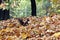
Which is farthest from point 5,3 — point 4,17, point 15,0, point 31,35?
point 31,35

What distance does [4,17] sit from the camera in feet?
53.9

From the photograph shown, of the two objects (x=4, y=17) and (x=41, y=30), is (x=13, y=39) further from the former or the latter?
(x=4, y=17)

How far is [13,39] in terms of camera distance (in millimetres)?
6648

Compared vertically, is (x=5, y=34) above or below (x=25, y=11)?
above

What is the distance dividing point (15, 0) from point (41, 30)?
8489mm

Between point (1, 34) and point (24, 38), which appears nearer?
point (24, 38)

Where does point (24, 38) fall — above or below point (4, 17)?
above

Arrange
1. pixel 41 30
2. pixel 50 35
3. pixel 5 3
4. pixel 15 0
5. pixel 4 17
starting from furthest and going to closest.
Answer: pixel 4 17
pixel 15 0
pixel 5 3
pixel 41 30
pixel 50 35

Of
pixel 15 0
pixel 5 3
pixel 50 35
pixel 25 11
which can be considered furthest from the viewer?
pixel 25 11

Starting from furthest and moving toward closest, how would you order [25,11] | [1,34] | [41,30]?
[25,11], [1,34], [41,30]

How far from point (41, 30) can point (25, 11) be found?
63.3 meters

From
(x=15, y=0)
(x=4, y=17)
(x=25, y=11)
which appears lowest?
(x=25, y=11)

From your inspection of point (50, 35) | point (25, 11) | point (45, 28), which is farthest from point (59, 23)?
point (25, 11)

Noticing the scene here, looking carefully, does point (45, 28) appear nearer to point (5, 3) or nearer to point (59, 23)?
point (59, 23)
